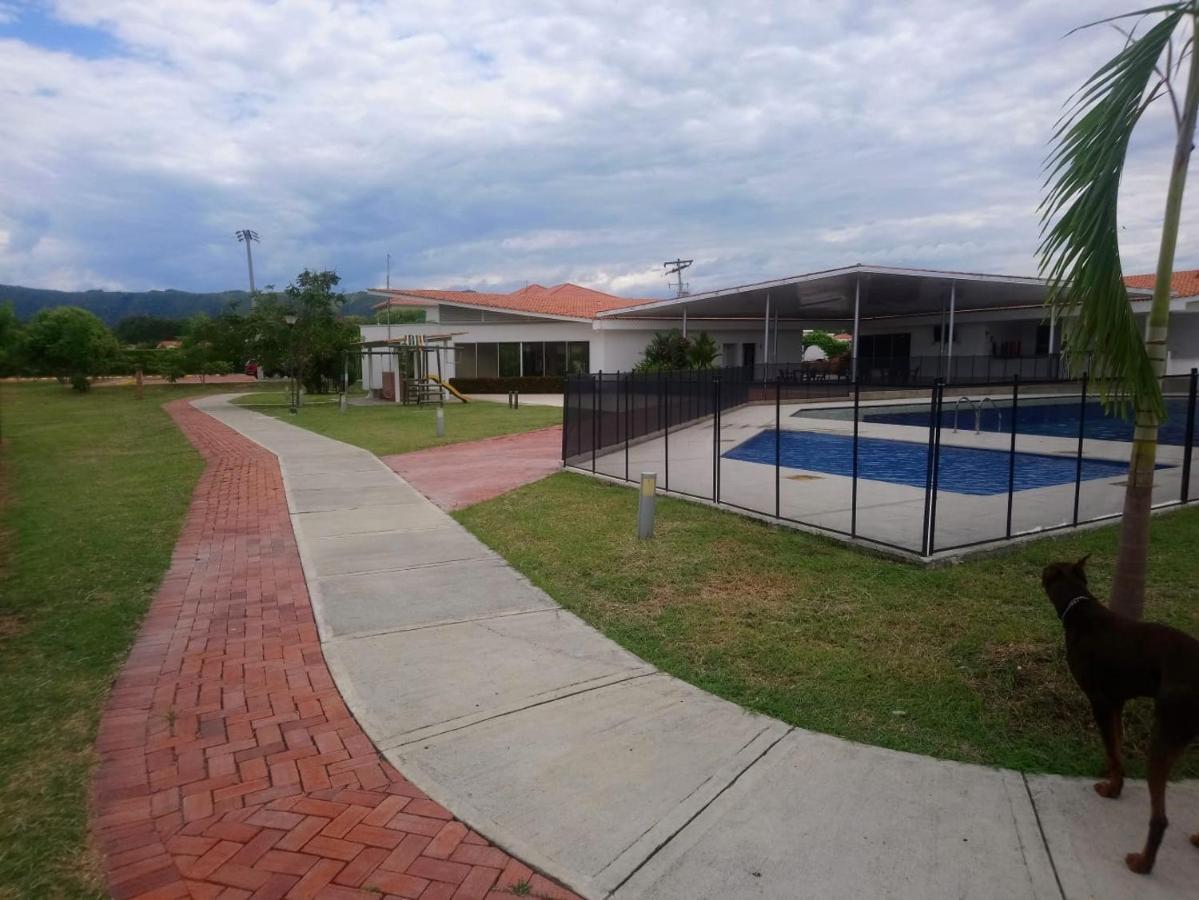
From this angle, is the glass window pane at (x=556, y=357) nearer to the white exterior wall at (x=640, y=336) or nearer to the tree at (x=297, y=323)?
the white exterior wall at (x=640, y=336)

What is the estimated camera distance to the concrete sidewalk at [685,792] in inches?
115

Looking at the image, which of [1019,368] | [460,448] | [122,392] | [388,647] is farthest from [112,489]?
[122,392]

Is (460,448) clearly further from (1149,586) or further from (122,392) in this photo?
(122,392)

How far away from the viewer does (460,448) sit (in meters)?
17.0

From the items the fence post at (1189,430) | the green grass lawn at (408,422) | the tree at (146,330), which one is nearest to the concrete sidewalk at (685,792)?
the fence post at (1189,430)

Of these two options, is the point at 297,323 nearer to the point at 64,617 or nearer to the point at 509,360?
the point at 509,360

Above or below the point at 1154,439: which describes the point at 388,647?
below

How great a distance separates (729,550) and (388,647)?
3.39m

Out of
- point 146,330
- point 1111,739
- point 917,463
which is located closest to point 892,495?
point 917,463

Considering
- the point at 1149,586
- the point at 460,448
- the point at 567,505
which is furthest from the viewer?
the point at 460,448

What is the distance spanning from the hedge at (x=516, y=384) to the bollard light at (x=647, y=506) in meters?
29.9

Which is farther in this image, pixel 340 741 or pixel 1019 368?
pixel 1019 368

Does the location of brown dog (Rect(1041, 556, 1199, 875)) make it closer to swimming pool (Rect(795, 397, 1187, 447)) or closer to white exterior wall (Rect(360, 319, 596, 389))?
swimming pool (Rect(795, 397, 1187, 447))

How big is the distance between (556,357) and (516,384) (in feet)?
7.96
